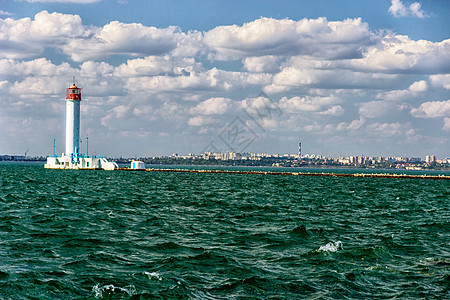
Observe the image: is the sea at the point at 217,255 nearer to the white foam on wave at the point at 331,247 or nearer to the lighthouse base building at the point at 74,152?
the white foam on wave at the point at 331,247

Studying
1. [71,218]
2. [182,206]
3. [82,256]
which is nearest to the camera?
[82,256]

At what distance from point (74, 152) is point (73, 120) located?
11989mm

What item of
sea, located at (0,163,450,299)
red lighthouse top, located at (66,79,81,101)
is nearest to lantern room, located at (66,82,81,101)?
red lighthouse top, located at (66,79,81,101)

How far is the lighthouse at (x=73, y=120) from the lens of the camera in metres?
154

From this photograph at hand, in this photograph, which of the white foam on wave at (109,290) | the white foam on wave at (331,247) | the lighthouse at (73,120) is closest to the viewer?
the white foam on wave at (109,290)

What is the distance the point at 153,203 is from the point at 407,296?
33103 mm

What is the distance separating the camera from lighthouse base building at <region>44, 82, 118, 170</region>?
154000mm

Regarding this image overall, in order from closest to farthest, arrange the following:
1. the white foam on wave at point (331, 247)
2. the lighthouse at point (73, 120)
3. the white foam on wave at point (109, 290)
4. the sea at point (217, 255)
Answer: the white foam on wave at point (109, 290) → the sea at point (217, 255) → the white foam on wave at point (331, 247) → the lighthouse at point (73, 120)

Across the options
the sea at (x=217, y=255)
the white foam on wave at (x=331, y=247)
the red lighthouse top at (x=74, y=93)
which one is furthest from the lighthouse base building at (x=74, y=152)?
the white foam on wave at (x=331, y=247)

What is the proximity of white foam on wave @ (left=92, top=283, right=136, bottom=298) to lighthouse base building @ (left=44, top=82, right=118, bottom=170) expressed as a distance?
5682 inches

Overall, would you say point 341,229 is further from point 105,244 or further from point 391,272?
point 105,244

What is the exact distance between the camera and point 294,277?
59.6ft

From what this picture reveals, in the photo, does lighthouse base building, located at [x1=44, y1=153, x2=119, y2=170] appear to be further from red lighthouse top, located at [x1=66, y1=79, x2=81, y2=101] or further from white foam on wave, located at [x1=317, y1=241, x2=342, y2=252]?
white foam on wave, located at [x1=317, y1=241, x2=342, y2=252]

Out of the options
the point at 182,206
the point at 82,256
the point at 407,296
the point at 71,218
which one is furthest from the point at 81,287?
the point at 182,206
